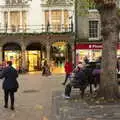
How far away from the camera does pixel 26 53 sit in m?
60.2

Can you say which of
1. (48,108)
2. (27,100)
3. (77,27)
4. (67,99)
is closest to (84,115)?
(48,108)

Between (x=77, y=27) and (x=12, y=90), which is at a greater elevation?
(x=77, y=27)

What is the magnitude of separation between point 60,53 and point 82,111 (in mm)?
43035

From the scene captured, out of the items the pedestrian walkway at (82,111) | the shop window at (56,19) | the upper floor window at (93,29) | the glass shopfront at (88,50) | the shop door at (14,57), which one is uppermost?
the shop window at (56,19)

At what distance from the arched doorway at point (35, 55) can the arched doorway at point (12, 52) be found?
115cm

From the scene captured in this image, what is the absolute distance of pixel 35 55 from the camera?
199ft

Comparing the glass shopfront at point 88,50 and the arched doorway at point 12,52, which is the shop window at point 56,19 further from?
the arched doorway at point 12,52

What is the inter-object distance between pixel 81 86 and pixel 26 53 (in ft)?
129

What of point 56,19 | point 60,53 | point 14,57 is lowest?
point 14,57

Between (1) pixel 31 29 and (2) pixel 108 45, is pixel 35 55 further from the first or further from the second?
(2) pixel 108 45

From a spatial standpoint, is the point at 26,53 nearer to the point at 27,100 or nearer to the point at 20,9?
the point at 20,9

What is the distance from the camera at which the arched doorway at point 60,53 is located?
196 ft

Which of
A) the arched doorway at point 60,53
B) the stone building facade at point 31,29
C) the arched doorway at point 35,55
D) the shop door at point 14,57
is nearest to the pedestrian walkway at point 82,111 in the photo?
the stone building facade at point 31,29

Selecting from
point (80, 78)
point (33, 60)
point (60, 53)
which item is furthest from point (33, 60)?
A: point (80, 78)
